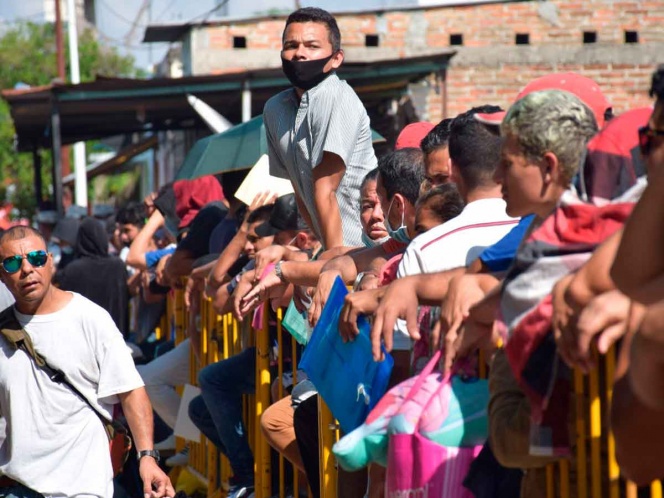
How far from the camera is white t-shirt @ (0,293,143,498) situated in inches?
243

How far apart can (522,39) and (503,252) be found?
61.5 feet

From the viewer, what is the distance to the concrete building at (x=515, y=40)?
21.2 meters

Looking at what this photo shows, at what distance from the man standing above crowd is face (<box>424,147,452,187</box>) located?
2044 millimetres

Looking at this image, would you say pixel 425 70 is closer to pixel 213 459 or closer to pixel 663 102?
pixel 213 459

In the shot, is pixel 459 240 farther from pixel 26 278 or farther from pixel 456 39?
pixel 456 39

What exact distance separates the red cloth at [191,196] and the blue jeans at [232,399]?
3081 millimetres

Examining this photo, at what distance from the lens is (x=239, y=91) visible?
643 inches

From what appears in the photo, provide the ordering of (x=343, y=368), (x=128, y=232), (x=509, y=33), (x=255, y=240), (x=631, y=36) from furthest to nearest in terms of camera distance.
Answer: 1. (x=509, y=33)
2. (x=631, y=36)
3. (x=128, y=232)
4. (x=255, y=240)
5. (x=343, y=368)

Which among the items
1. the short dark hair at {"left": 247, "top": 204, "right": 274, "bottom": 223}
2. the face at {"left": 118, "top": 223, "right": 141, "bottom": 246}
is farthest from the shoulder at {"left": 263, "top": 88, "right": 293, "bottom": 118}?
the face at {"left": 118, "top": 223, "right": 141, "bottom": 246}

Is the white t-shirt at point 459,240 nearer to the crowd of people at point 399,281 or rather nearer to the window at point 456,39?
the crowd of people at point 399,281

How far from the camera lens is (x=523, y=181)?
3551mm

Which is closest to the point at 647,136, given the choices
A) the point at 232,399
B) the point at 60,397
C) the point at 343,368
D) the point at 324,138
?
the point at 343,368

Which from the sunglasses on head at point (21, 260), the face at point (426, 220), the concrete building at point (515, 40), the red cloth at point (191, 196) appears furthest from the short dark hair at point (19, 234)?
the concrete building at point (515, 40)

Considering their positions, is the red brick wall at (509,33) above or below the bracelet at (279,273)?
above
